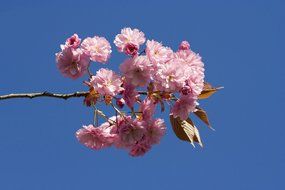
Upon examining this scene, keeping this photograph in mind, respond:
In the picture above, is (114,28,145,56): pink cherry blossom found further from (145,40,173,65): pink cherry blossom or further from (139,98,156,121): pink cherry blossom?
(139,98,156,121): pink cherry blossom

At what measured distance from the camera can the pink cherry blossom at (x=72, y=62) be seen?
8.31 ft

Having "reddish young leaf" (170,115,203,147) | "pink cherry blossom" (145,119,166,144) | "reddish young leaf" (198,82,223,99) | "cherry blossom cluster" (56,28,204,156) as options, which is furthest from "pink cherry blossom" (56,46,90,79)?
"reddish young leaf" (198,82,223,99)

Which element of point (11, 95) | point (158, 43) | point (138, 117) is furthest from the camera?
point (138, 117)

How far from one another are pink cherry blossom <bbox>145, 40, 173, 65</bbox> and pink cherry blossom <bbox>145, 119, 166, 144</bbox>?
0.38m

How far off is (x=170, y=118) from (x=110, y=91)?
1.67 feet

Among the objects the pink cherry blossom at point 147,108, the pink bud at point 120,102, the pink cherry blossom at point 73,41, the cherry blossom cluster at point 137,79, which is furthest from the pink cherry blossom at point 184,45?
the pink cherry blossom at point 73,41

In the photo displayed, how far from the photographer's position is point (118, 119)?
271 cm

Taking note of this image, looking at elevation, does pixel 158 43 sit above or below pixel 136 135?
above

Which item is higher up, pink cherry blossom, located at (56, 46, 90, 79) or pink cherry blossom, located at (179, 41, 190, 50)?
pink cherry blossom, located at (179, 41, 190, 50)

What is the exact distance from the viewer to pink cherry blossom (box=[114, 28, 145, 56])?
2520 millimetres

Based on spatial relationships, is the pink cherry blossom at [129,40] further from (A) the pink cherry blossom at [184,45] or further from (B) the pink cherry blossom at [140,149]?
(B) the pink cherry blossom at [140,149]

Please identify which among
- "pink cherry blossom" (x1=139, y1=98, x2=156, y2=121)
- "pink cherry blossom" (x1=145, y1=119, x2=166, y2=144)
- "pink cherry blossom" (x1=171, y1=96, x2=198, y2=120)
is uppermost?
"pink cherry blossom" (x1=139, y1=98, x2=156, y2=121)

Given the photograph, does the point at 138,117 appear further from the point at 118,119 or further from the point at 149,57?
the point at 149,57

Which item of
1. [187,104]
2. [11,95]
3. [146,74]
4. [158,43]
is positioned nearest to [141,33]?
[158,43]
